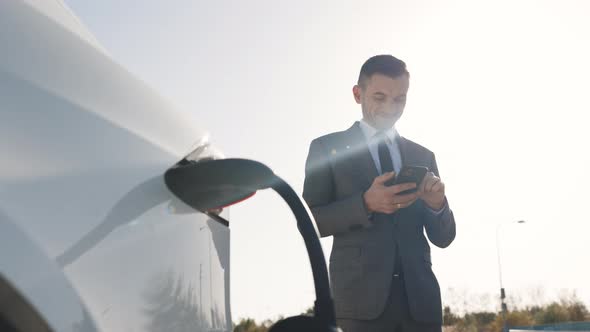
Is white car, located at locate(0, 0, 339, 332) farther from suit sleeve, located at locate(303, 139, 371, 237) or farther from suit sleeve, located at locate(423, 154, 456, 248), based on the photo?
suit sleeve, located at locate(423, 154, 456, 248)

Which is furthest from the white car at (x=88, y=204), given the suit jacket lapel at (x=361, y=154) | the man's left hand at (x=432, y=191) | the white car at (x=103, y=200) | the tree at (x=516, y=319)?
the tree at (x=516, y=319)

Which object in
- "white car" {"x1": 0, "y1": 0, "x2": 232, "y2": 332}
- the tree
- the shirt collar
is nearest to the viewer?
"white car" {"x1": 0, "y1": 0, "x2": 232, "y2": 332}

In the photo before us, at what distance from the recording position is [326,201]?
3.33 m

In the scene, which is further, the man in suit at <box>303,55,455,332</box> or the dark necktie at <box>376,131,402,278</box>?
the dark necktie at <box>376,131,402,278</box>

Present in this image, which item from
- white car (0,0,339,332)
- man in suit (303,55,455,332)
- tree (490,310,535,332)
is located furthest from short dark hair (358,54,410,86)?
tree (490,310,535,332)

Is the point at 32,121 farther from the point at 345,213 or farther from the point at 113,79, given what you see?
the point at 345,213

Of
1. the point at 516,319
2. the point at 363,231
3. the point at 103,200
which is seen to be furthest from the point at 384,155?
the point at 516,319

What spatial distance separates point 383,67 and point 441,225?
0.85 meters

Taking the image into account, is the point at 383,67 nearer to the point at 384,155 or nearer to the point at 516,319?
the point at 384,155

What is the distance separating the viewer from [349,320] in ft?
9.96

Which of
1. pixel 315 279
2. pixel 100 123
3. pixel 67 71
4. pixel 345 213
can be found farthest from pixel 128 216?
pixel 345 213

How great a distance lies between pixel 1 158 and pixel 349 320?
2.35 meters

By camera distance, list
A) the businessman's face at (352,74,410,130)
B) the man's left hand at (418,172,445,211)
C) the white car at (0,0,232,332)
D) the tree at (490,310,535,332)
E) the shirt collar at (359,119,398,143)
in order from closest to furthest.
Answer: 1. the white car at (0,0,232,332)
2. the man's left hand at (418,172,445,211)
3. the businessman's face at (352,74,410,130)
4. the shirt collar at (359,119,398,143)
5. the tree at (490,310,535,332)

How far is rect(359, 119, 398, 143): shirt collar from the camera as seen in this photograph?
11.1 ft
